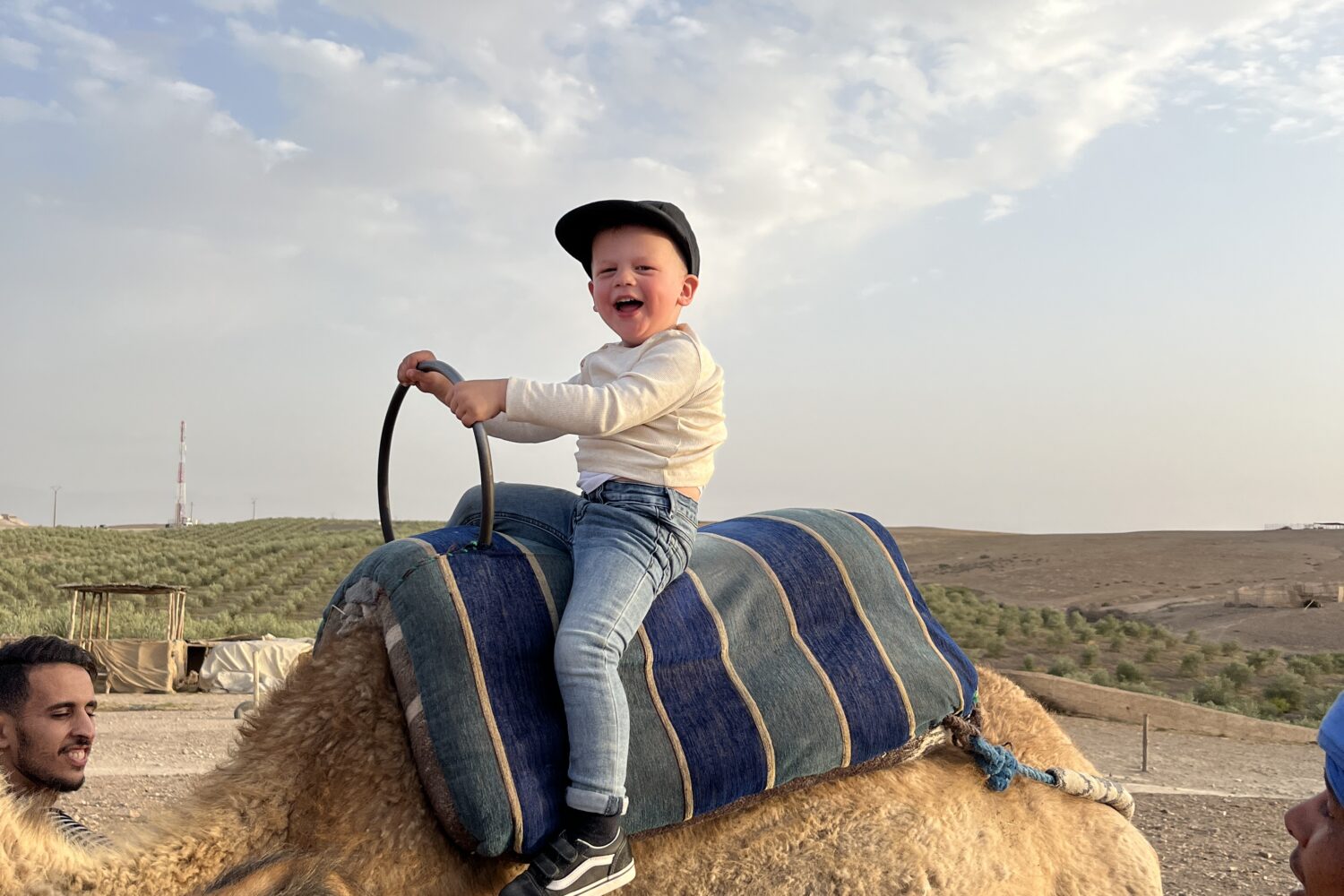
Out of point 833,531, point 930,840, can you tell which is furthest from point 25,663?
point 930,840

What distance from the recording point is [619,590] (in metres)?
2.68

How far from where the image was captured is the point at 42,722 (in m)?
3.59

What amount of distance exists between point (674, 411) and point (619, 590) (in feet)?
2.07

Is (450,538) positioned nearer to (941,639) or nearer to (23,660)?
(941,639)

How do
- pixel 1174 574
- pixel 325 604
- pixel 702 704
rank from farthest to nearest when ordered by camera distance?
pixel 1174 574 < pixel 325 604 < pixel 702 704

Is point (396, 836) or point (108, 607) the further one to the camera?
point (108, 607)

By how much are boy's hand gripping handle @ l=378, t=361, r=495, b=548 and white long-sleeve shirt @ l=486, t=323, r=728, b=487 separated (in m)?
0.13

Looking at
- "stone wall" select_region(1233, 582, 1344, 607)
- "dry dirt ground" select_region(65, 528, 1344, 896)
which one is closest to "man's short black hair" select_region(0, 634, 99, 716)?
"dry dirt ground" select_region(65, 528, 1344, 896)

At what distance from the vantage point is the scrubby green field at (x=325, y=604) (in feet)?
68.1

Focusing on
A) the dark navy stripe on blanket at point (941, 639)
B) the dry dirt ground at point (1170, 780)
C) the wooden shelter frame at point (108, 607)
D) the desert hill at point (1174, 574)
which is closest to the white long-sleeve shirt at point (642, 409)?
the dark navy stripe on blanket at point (941, 639)

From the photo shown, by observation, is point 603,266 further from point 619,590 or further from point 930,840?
point 930,840

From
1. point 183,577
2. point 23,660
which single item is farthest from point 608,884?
point 183,577

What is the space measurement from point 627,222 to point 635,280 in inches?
6.7

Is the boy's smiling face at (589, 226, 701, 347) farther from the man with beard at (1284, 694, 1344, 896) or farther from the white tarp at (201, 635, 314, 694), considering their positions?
the white tarp at (201, 635, 314, 694)
